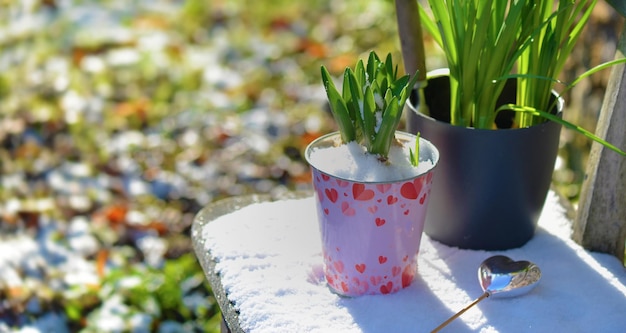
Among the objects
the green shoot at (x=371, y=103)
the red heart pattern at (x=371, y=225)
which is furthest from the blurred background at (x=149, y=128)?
the green shoot at (x=371, y=103)

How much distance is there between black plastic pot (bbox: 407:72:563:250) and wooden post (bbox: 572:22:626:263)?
6cm

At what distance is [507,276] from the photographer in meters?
0.96

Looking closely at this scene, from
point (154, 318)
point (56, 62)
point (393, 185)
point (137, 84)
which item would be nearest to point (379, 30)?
point (137, 84)

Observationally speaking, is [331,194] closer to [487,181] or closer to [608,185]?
[487,181]

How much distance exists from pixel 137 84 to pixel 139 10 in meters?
0.56

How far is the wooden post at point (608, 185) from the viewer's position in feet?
3.20

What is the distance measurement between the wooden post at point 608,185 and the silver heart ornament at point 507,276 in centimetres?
13

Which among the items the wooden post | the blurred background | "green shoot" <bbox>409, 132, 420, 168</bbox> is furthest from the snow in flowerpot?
the blurred background

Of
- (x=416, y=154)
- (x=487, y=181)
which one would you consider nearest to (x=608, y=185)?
(x=487, y=181)

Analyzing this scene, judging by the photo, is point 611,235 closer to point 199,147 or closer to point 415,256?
point 415,256

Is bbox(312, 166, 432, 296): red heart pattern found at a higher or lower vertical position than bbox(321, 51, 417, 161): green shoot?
lower

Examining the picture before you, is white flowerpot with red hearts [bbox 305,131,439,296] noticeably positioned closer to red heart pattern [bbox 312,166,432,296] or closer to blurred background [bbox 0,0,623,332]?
red heart pattern [bbox 312,166,432,296]

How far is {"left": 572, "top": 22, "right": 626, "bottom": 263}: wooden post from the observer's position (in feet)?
3.20

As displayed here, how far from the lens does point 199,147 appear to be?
213 cm
